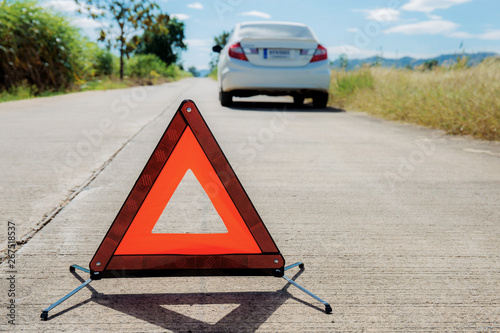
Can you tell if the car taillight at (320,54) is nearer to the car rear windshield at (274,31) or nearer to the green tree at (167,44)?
the car rear windshield at (274,31)

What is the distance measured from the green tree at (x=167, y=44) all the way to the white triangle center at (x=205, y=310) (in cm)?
7321

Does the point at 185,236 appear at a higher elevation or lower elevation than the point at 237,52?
lower

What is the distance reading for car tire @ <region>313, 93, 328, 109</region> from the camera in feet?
40.0

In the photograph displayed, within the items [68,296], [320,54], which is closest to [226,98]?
[320,54]

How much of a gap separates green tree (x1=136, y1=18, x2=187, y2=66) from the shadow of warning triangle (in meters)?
73.1

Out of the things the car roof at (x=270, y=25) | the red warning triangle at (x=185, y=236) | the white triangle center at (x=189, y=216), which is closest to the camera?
the red warning triangle at (x=185, y=236)

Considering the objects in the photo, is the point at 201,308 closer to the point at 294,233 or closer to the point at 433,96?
the point at 294,233

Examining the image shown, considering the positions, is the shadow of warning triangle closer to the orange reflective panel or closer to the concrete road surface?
the concrete road surface

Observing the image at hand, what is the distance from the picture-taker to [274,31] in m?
11.5

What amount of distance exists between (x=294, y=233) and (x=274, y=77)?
805 cm

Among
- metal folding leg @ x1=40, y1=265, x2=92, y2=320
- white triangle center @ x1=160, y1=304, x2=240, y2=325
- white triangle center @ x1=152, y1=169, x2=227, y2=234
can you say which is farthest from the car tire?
white triangle center @ x1=160, y1=304, x2=240, y2=325

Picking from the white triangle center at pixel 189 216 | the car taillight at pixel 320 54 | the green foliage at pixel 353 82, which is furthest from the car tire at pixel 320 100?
the white triangle center at pixel 189 216

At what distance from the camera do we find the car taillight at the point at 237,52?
1114 centimetres

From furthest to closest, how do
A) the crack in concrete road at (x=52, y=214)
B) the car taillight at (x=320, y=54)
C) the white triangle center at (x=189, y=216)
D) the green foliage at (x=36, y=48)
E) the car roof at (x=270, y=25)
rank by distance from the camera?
1. the green foliage at (x=36, y=48)
2. the car roof at (x=270, y=25)
3. the car taillight at (x=320, y=54)
4. the white triangle center at (x=189, y=216)
5. the crack in concrete road at (x=52, y=214)
